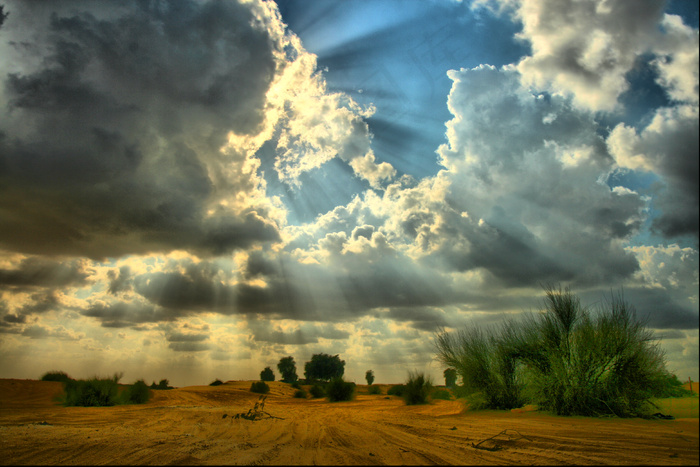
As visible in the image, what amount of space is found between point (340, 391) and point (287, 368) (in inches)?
2134

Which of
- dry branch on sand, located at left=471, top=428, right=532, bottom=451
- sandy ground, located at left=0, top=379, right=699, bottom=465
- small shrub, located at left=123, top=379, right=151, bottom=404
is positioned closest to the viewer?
sandy ground, located at left=0, top=379, right=699, bottom=465

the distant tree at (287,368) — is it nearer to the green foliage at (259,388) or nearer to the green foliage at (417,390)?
the green foliage at (259,388)

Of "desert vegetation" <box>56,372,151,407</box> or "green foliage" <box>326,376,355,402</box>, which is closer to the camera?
"desert vegetation" <box>56,372,151,407</box>

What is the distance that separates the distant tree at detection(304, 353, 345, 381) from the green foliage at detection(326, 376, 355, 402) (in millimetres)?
45404

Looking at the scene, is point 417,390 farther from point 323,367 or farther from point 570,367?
point 323,367

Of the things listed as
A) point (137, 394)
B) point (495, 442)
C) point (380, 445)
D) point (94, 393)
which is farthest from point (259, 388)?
point (495, 442)

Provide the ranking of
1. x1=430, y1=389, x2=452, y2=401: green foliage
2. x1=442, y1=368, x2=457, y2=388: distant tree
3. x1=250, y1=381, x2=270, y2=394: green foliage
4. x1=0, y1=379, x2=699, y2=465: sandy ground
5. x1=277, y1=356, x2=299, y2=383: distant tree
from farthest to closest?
x1=277, y1=356, x2=299, y2=383: distant tree
x1=250, y1=381, x2=270, y2=394: green foliage
x1=430, y1=389, x2=452, y2=401: green foliage
x1=442, y1=368, x2=457, y2=388: distant tree
x1=0, y1=379, x2=699, y2=465: sandy ground

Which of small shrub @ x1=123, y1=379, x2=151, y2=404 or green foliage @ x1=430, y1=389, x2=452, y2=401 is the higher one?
small shrub @ x1=123, y1=379, x2=151, y2=404

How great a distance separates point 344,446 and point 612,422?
6.99 metres

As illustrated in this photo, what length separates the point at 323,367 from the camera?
3000 inches

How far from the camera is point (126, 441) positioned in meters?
8.27

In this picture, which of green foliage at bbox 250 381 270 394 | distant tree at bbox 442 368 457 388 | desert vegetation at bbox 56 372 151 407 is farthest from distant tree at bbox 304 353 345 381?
distant tree at bbox 442 368 457 388

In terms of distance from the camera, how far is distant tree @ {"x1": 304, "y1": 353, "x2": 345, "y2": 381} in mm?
76000

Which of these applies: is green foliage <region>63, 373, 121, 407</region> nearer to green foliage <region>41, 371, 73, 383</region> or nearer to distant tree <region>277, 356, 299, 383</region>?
green foliage <region>41, 371, 73, 383</region>
